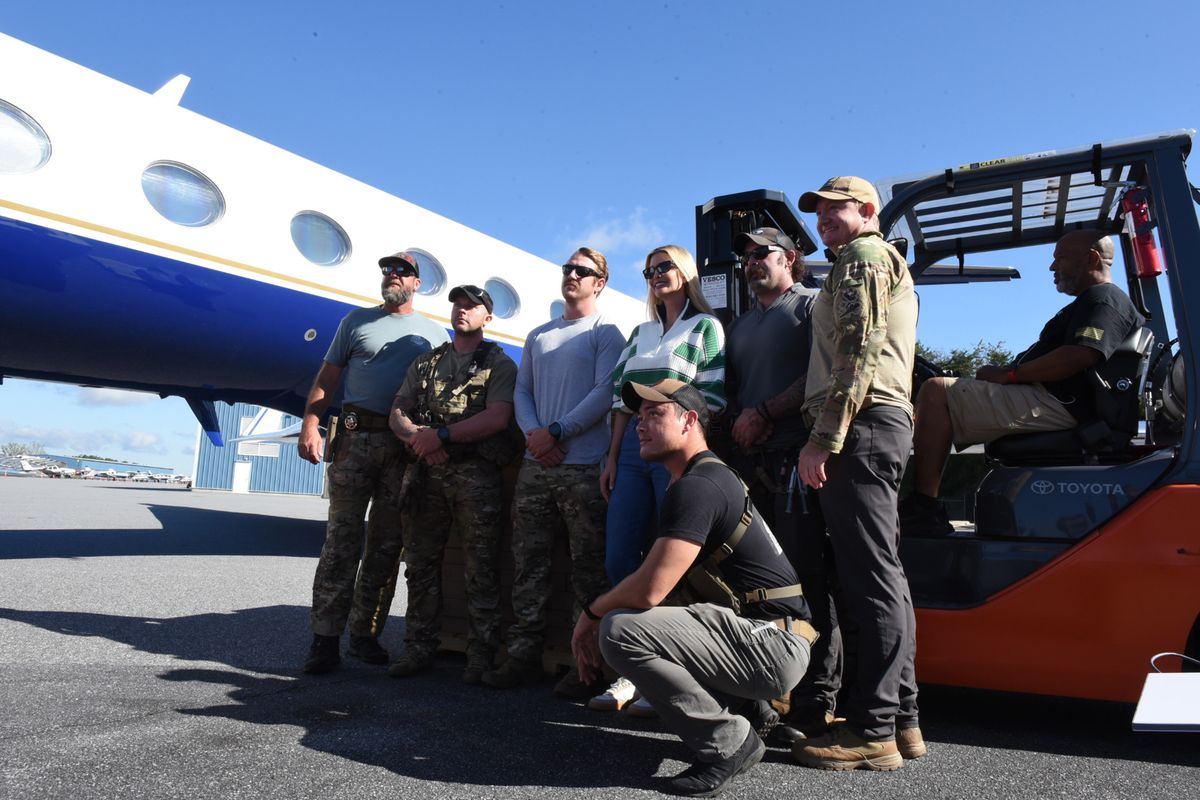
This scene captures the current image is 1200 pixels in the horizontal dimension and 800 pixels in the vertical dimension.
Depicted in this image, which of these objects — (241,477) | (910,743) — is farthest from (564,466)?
(241,477)

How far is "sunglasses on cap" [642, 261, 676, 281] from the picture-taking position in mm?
3504

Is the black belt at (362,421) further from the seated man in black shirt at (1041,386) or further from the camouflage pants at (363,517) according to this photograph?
the seated man in black shirt at (1041,386)

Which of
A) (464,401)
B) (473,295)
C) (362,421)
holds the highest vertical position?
(473,295)

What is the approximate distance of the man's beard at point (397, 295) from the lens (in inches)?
175

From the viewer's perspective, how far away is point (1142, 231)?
11.4ft

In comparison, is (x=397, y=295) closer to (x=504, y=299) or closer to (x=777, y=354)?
(x=777, y=354)

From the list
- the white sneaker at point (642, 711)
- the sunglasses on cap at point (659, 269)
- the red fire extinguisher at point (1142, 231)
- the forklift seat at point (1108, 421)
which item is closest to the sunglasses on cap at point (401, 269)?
the sunglasses on cap at point (659, 269)

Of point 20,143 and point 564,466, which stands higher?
point 20,143

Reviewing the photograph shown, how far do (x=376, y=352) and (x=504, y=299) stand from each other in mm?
7134

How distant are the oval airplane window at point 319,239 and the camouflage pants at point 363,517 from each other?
4.97 metres

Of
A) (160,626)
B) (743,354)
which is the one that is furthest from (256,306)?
(743,354)

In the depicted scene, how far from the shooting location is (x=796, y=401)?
3.04m

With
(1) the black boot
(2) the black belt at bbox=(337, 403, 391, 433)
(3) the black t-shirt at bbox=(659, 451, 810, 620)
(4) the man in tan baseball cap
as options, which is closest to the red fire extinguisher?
(4) the man in tan baseball cap

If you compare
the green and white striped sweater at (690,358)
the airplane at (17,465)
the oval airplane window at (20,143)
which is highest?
the oval airplane window at (20,143)
